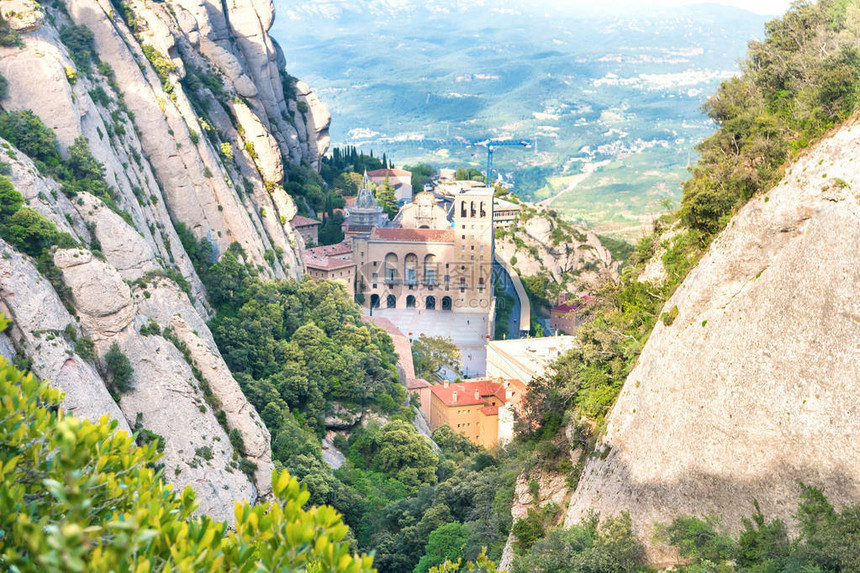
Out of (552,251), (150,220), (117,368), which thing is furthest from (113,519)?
(552,251)

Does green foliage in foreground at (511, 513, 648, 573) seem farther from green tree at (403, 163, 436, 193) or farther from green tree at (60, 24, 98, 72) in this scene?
green tree at (403, 163, 436, 193)

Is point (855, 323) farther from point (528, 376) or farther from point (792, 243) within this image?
point (528, 376)

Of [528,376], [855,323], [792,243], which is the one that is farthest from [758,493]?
[528,376]

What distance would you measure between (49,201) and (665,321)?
22461mm

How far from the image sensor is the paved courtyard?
87.4 metres

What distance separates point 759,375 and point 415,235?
79930 millimetres

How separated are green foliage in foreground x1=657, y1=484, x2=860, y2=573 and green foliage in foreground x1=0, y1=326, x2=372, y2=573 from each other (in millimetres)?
12591

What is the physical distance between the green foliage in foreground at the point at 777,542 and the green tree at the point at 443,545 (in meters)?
13.4

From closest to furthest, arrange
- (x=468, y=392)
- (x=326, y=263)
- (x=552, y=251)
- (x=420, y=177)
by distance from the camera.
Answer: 1. (x=468, y=392)
2. (x=326, y=263)
3. (x=552, y=251)
4. (x=420, y=177)

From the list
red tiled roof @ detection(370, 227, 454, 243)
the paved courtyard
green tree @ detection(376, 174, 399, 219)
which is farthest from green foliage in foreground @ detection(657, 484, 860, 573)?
green tree @ detection(376, 174, 399, 219)

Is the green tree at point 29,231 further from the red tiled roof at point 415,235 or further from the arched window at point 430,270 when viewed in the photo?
the arched window at point 430,270

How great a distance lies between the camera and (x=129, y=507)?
513 inches

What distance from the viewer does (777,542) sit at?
829 inches

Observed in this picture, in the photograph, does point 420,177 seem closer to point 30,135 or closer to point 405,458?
point 405,458
